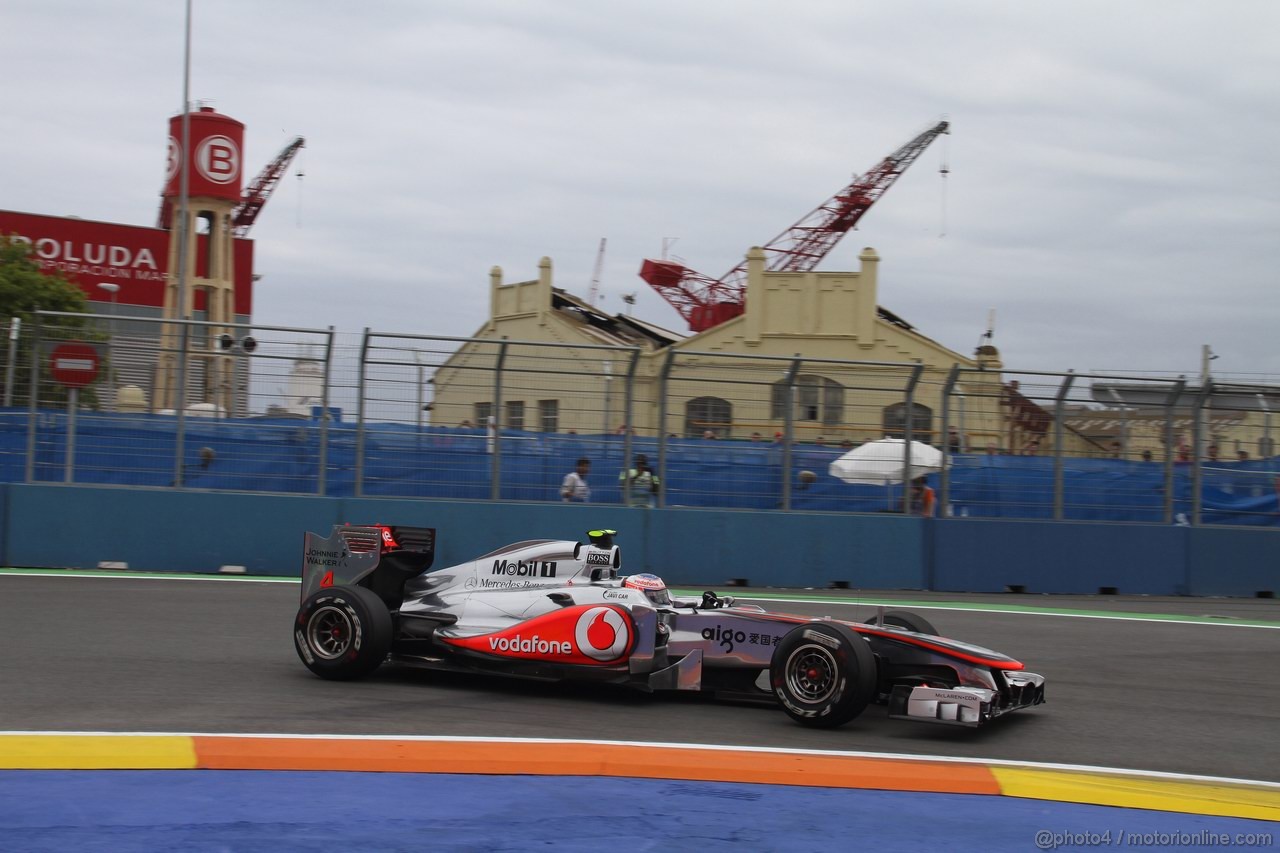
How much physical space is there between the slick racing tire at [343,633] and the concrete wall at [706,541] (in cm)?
599

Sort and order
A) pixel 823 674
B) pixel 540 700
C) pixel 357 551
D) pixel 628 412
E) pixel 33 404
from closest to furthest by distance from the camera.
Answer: pixel 823 674
pixel 540 700
pixel 357 551
pixel 33 404
pixel 628 412

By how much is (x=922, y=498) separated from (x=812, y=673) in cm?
846

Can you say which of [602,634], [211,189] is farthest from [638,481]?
[211,189]

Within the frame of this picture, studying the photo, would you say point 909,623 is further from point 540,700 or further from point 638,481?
point 638,481

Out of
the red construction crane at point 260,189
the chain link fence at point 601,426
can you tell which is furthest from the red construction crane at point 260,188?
the chain link fence at point 601,426

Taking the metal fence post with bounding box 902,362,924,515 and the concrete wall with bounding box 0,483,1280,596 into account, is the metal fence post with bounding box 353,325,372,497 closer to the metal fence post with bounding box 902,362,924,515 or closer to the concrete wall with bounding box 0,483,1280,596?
the concrete wall with bounding box 0,483,1280,596

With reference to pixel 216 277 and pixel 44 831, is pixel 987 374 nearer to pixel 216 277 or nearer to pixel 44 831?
pixel 44 831

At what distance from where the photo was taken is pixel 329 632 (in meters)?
7.66

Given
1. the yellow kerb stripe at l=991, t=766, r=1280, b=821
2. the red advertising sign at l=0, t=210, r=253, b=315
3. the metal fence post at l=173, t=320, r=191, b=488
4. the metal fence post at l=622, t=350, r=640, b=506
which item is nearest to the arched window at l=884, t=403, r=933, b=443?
the metal fence post at l=622, t=350, r=640, b=506

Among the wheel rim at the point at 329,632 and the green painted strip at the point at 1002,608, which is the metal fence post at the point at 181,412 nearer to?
the green painted strip at the point at 1002,608

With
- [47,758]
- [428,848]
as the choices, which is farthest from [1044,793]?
[47,758]

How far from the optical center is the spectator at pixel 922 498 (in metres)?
14.6

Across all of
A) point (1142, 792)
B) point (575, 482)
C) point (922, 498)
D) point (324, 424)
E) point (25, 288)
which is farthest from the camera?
point (25, 288)

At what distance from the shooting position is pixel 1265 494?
15.2 metres
